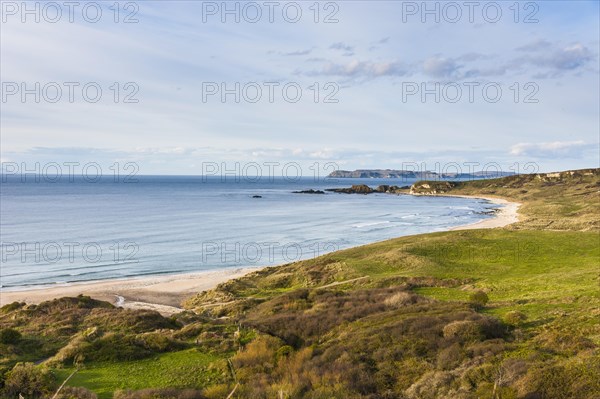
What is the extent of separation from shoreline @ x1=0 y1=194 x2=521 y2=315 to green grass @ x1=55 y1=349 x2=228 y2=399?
20065mm

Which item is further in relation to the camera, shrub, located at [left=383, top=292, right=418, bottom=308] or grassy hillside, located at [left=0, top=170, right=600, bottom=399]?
shrub, located at [left=383, top=292, right=418, bottom=308]

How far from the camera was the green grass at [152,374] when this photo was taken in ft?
58.4

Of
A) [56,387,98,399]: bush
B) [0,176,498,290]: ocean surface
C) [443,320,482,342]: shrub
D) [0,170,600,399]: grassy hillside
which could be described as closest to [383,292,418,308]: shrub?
[0,170,600,399]: grassy hillside

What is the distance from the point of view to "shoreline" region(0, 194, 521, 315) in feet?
153

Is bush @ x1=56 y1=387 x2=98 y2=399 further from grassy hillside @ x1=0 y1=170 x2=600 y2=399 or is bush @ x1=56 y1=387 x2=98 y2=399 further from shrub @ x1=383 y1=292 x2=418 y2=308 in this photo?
shrub @ x1=383 y1=292 x2=418 y2=308

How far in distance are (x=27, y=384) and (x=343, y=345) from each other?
12.0m

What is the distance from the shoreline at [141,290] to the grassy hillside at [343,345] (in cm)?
940

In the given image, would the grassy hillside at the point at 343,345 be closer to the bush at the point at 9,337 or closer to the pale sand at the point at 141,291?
the bush at the point at 9,337

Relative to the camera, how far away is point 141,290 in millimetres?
52500

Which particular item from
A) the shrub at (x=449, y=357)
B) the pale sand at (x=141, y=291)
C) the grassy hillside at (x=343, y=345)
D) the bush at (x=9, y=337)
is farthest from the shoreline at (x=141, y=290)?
the shrub at (x=449, y=357)

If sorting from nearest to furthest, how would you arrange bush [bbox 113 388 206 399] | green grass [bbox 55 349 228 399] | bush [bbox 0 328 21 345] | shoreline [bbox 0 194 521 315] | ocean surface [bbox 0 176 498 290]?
bush [bbox 113 388 206 399]
green grass [bbox 55 349 228 399]
bush [bbox 0 328 21 345]
shoreline [bbox 0 194 521 315]
ocean surface [bbox 0 176 498 290]

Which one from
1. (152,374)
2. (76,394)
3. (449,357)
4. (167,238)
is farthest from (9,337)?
(167,238)

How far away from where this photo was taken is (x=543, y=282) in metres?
34.5

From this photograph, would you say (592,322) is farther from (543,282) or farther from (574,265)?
(574,265)
